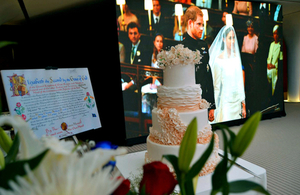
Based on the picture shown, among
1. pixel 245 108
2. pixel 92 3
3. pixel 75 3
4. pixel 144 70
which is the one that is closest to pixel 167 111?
pixel 144 70

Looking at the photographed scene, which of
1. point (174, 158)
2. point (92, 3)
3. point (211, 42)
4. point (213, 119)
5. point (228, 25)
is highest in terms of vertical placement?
point (92, 3)

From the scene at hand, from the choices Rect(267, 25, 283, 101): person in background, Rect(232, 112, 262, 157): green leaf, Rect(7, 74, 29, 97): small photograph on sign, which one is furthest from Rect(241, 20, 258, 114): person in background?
Rect(232, 112, 262, 157): green leaf

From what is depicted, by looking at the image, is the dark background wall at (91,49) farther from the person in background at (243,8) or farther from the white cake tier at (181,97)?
the person in background at (243,8)

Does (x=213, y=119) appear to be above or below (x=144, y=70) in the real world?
below

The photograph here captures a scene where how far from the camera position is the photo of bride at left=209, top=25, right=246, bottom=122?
486cm

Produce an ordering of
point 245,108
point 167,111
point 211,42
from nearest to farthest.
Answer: point 167,111 → point 211,42 → point 245,108

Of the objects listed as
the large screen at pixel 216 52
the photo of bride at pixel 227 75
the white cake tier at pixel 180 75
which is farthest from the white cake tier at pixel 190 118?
the photo of bride at pixel 227 75

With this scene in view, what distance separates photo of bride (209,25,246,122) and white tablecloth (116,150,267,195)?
297 centimetres

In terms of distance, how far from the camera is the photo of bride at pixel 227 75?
16.0 feet

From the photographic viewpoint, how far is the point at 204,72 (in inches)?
187

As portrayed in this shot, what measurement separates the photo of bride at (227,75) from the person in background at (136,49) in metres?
1.47

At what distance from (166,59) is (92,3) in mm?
2820

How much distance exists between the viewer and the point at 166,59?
6.76 ft

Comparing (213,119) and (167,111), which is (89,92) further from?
(213,119)
